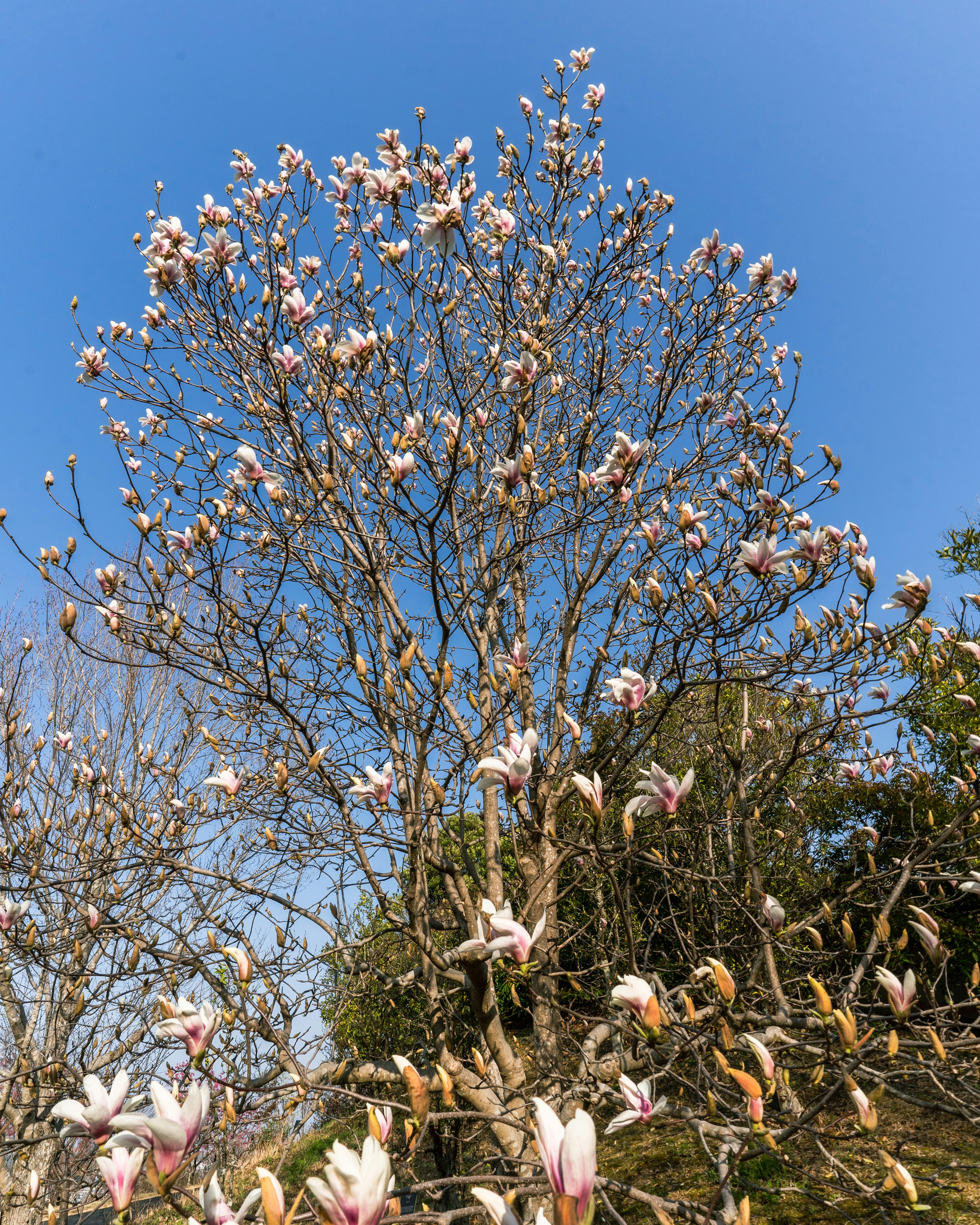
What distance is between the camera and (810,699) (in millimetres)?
3994

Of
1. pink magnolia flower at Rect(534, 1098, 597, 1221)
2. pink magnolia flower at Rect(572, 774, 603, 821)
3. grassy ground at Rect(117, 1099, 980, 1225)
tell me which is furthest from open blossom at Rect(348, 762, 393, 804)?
grassy ground at Rect(117, 1099, 980, 1225)

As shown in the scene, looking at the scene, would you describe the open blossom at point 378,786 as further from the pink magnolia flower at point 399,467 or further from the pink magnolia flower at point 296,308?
the pink magnolia flower at point 296,308

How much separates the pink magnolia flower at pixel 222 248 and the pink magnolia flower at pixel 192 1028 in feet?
9.27

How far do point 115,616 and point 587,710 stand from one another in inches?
110

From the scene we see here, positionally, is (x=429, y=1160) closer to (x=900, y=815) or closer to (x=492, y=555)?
(x=900, y=815)

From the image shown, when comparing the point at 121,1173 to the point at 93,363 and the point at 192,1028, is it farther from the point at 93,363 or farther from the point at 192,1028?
the point at 93,363

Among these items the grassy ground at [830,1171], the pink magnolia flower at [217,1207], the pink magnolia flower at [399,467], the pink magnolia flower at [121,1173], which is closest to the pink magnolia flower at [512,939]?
the pink magnolia flower at [217,1207]

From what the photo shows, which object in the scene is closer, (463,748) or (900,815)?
(463,748)

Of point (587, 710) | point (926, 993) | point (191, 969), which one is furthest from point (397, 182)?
point (926, 993)

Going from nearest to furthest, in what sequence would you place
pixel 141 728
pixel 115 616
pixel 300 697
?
pixel 115 616
pixel 300 697
pixel 141 728

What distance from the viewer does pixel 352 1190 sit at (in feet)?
3.11

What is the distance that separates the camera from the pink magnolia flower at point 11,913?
119 inches

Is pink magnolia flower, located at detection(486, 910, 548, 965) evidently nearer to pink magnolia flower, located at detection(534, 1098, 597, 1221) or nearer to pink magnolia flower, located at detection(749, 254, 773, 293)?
pink magnolia flower, located at detection(534, 1098, 597, 1221)

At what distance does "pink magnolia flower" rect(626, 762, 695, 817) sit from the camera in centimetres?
206
